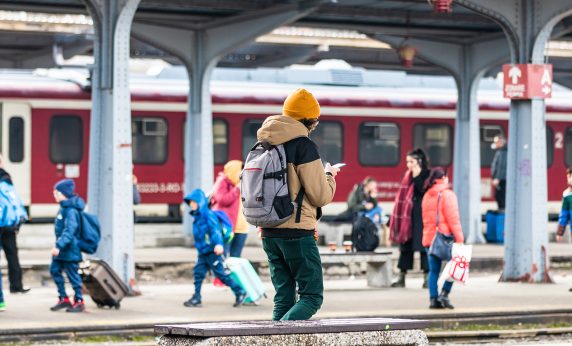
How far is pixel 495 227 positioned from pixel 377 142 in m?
3.78

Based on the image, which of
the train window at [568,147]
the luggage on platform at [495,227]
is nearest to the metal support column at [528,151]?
the luggage on platform at [495,227]

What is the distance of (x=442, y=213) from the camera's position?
15219 millimetres

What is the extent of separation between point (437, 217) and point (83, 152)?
13.9 metres

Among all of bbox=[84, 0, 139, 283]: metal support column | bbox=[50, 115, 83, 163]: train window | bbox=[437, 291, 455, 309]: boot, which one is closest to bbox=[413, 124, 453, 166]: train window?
bbox=[50, 115, 83, 163]: train window

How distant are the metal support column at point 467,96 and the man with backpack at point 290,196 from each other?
18506mm

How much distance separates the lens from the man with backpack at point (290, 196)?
8617 millimetres

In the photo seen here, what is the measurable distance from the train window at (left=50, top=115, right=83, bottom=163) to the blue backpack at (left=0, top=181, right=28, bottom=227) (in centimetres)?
1091

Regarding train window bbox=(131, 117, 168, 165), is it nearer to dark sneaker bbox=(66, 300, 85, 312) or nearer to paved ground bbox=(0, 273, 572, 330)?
paved ground bbox=(0, 273, 572, 330)

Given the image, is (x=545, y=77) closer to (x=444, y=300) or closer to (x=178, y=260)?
(x=444, y=300)

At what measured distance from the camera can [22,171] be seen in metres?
27.1

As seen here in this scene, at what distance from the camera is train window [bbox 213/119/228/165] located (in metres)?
29.3

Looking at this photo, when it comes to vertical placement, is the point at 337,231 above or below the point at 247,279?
above

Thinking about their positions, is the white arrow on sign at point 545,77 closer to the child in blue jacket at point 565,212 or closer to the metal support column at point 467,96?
the child in blue jacket at point 565,212

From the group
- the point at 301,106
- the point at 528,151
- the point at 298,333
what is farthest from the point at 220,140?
the point at 298,333
